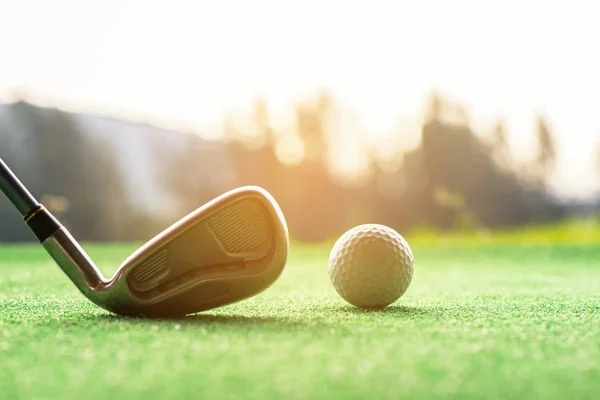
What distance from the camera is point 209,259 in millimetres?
2584

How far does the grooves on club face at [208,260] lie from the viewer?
2.55 m

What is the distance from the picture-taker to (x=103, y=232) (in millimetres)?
12922

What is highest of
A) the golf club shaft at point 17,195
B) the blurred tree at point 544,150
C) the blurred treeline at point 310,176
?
the golf club shaft at point 17,195

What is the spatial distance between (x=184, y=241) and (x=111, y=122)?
1367 cm

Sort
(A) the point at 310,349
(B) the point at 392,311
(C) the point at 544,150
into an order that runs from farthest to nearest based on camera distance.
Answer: (C) the point at 544,150 < (B) the point at 392,311 < (A) the point at 310,349

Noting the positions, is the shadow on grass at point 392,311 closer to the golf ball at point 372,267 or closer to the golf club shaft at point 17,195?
the golf ball at point 372,267

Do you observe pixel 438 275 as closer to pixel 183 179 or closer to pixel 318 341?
pixel 318 341

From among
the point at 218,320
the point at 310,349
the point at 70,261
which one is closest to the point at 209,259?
the point at 218,320

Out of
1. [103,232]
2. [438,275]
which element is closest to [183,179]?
[103,232]

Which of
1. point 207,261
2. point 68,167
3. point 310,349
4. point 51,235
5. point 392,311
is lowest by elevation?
point 392,311

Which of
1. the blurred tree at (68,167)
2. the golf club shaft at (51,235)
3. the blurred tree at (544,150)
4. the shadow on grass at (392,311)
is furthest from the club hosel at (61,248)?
the blurred tree at (544,150)

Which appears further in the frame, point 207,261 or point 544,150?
point 544,150

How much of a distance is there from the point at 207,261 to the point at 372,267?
0.93 m

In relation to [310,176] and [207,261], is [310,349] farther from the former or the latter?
[310,176]
